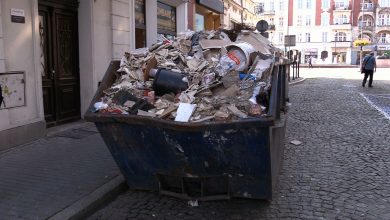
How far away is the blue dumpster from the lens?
4020 millimetres

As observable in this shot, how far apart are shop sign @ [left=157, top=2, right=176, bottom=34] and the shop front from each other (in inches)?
73.0

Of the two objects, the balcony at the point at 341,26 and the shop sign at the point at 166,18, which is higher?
the balcony at the point at 341,26

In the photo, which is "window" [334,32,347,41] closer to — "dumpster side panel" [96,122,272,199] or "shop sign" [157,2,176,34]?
"shop sign" [157,2,176,34]

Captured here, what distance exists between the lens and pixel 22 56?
7.43 meters

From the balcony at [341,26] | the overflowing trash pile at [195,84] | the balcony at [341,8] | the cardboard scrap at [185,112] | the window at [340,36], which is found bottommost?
the cardboard scrap at [185,112]

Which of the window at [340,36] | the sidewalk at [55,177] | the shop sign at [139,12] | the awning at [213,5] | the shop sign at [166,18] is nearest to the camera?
the sidewalk at [55,177]

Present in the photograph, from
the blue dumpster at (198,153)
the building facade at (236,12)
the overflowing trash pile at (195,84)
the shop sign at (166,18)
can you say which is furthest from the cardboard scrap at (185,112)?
the building facade at (236,12)

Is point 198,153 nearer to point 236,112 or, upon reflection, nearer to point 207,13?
point 236,112

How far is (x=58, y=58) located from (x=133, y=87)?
451cm

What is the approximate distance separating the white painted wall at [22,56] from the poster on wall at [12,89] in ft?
0.27

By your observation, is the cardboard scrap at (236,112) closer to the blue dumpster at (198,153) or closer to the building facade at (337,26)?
the blue dumpster at (198,153)

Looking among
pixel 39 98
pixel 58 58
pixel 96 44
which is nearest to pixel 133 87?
pixel 39 98

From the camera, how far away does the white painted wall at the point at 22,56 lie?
702cm

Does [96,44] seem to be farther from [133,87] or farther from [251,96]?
[251,96]
